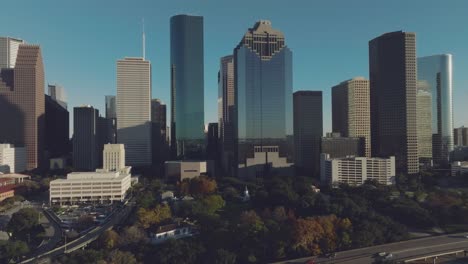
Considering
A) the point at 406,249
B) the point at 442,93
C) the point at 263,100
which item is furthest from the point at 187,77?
A: the point at 406,249

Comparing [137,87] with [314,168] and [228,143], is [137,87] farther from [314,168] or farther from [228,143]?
[314,168]

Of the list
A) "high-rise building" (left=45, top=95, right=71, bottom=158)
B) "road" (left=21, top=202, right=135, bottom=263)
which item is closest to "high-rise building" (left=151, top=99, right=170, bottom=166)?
"high-rise building" (left=45, top=95, right=71, bottom=158)

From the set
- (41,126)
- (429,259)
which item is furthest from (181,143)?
(429,259)

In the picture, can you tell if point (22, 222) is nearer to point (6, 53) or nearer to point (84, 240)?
point (84, 240)

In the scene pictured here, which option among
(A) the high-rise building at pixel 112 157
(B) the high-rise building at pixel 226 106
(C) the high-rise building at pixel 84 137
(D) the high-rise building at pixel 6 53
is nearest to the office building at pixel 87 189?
(A) the high-rise building at pixel 112 157

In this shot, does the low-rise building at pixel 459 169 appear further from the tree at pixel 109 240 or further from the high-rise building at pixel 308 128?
the tree at pixel 109 240

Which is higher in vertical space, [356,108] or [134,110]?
[134,110]
